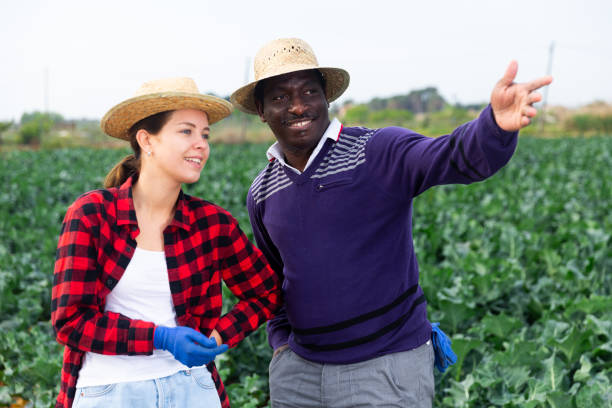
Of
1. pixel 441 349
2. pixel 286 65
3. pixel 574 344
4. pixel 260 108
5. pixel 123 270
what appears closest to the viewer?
pixel 123 270

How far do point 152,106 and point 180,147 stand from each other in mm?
175

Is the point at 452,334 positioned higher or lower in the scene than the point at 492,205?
lower

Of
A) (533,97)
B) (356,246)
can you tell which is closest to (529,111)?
(533,97)

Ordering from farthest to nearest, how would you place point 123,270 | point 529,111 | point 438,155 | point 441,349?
point 441,349
point 123,270
point 438,155
point 529,111

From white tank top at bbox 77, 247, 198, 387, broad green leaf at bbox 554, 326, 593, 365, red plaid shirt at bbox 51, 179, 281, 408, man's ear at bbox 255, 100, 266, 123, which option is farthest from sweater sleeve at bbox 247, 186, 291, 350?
broad green leaf at bbox 554, 326, 593, 365

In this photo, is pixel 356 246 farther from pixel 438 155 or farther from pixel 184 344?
pixel 184 344

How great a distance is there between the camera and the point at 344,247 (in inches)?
78.3

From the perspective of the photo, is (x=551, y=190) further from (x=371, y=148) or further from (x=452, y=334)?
(x=371, y=148)

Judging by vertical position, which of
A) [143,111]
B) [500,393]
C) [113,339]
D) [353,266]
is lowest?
[500,393]

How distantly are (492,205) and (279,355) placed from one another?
595 centimetres

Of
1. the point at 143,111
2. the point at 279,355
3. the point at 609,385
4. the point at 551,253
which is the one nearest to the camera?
the point at 143,111

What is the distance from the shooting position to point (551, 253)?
197 inches

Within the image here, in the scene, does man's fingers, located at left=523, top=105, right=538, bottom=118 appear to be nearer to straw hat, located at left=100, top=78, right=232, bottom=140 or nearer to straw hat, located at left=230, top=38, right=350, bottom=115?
straw hat, located at left=230, top=38, right=350, bottom=115

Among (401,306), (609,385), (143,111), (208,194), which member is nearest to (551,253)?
(609,385)
